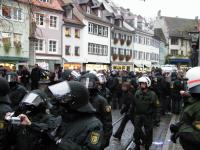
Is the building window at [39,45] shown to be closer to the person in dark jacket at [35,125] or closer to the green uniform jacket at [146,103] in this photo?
the green uniform jacket at [146,103]

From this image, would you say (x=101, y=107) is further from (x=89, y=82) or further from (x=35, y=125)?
(x=35, y=125)

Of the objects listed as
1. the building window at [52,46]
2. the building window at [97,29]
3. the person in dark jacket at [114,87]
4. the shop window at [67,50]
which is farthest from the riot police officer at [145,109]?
the building window at [97,29]

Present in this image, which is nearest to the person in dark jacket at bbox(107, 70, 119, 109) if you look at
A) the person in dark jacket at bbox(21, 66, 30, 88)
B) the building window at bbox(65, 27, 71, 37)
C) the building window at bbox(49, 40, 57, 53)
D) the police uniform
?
the person in dark jacket at bbox(21, 66, 30, 88)

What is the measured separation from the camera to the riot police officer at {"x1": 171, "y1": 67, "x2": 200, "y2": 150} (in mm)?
3939

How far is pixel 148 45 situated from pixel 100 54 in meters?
23.5

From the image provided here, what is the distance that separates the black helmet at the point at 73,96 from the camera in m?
4.24

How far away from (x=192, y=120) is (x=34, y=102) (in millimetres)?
1749

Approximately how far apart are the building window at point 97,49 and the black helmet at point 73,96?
53407mm

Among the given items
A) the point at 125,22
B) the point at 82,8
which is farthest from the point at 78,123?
the point at 125,22

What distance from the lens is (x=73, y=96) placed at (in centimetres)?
427

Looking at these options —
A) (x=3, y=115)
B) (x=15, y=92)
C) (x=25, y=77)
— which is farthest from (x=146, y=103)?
(x=25, y=77)

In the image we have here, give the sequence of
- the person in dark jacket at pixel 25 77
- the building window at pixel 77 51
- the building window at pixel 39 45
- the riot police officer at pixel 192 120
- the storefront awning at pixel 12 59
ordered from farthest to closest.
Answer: the building window at pixel 77 51 < the building window at pixel 39 45 < the storefront awning at pixel 12 59 < the person in dark jacket at pixel 25 77 < the riot police officer at pixel 192 120

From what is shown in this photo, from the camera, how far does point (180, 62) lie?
89.7 m

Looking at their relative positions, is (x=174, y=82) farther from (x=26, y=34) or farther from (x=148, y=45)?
(x=148, y=45)
